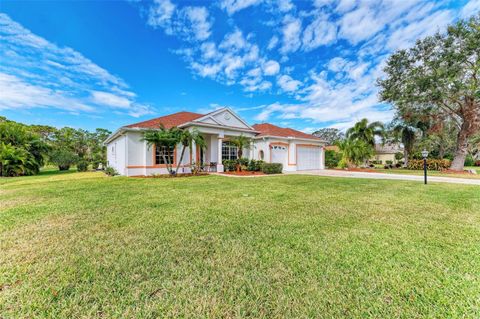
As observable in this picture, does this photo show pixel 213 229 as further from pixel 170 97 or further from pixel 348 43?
pixel 170 97

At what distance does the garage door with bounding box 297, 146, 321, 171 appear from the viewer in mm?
19562

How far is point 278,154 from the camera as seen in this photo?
18.2 metres

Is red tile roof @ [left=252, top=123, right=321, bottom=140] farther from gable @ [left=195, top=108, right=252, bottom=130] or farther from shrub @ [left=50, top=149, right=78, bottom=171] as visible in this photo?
shrub @ [left=50, top=149, right=78, bottom=171]

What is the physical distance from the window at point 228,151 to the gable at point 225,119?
184 centimetres

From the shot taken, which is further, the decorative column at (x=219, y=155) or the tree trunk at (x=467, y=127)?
the tree trunk at (x=467, y=127)

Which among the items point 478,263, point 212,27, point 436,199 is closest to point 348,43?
point 212,27

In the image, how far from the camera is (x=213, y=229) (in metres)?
3.74

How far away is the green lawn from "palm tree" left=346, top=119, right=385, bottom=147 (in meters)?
20.7

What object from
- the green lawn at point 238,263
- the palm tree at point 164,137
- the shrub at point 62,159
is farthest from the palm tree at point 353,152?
the shrub at point 62,159

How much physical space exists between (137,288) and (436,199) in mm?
8851

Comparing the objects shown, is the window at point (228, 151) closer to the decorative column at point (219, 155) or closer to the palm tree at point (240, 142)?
the palm tree at point (240, 142)

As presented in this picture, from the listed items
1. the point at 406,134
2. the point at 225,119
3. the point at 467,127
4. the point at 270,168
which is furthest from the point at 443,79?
the point at 225,119

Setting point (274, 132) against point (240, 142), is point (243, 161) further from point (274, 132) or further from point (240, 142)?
point (274, 132)

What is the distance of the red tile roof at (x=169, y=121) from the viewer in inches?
529
